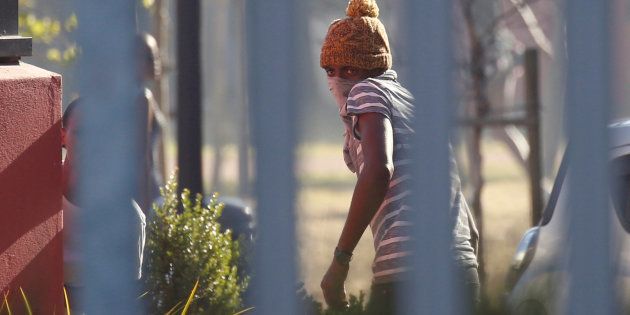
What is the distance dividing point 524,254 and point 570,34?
125cm

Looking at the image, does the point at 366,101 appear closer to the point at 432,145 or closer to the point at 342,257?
the point at 432,145

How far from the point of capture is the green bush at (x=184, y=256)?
3654 mm

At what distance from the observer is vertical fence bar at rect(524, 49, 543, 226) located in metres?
6.10

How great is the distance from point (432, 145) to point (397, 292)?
1.82ft

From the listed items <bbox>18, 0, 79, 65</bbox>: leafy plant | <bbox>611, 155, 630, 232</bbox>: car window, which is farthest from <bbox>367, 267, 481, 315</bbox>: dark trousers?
<bbox>18, 0, 79, 65</bbox>: leafy plant

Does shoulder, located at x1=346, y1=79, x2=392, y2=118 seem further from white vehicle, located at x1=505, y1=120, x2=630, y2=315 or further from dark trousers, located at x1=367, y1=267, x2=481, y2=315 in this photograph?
white vehicle, located at x1=505, y1=120, x2=630, y2=315

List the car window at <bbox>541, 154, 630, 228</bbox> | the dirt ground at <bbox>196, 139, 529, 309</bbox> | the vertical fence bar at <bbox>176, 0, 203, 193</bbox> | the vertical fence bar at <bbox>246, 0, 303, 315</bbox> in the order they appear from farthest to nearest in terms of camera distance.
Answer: the dirt ground at <bbox>196, 139, 529, 309</bbox> → the vertical fence bar at <bbox>176, 0, 203, 193</bbox> → the car window at <bbox>541, 154, 630, 228</bbox> → the vertical fence bar at <bbox>246, 0, 303, 315</bbox>

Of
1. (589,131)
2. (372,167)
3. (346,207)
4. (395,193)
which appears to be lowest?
(346,207)

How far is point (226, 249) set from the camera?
12.3ft

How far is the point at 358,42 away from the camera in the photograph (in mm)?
3459

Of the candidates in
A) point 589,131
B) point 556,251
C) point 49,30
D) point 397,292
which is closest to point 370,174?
point 397,292

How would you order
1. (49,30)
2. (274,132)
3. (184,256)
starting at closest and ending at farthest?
(274,132) → (184,256) → (49,30)

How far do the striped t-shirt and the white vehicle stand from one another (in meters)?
0.36

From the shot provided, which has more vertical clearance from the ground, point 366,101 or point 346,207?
point 366,101
